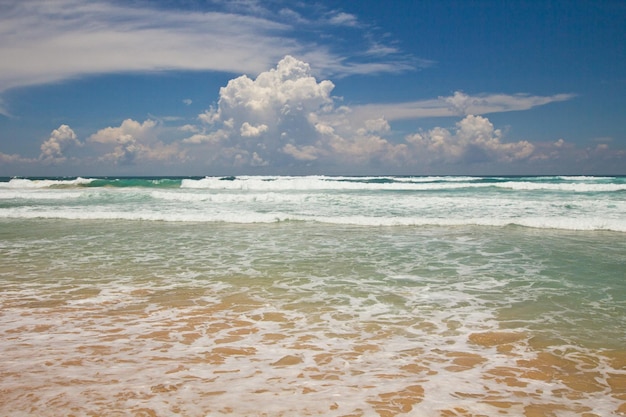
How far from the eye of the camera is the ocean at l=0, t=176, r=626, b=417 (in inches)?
134

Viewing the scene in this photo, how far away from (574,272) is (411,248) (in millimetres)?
3594

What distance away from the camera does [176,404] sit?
3.28 metres

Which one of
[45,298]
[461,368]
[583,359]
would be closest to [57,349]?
[45,298]

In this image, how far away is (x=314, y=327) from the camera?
517 cm

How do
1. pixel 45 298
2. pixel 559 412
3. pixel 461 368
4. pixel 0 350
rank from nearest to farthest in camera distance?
pixel 559 412
pixel 461 368
pixel 0 350
pixel 45 298

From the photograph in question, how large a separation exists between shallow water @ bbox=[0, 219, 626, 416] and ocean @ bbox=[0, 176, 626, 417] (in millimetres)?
22

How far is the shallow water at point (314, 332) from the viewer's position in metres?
3.40

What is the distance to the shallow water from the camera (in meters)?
3.40

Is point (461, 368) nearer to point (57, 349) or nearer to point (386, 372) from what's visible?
point (386, 372)

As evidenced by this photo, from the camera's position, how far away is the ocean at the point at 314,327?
341cm

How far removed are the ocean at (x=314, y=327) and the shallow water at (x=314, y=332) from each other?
22 mm

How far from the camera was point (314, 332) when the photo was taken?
4.99 meters

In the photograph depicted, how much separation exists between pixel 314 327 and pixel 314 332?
0.18 meters

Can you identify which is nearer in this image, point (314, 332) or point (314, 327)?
point (314, 332)
